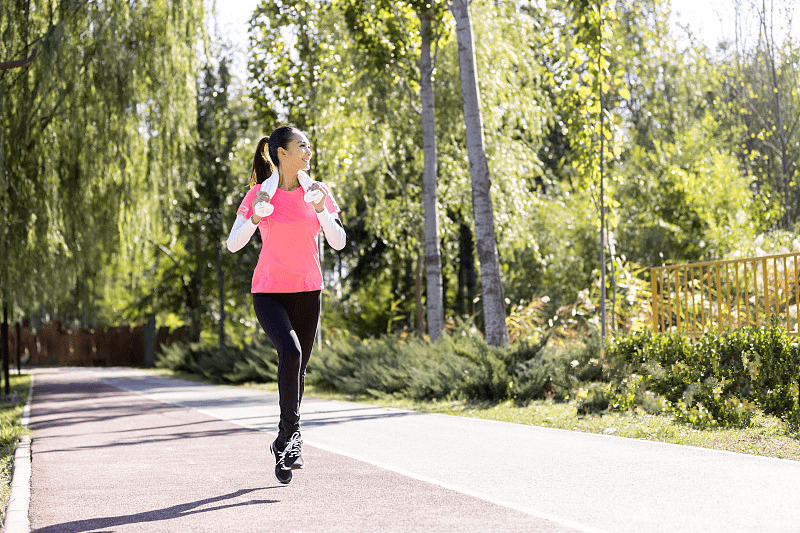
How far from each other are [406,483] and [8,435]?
5847 millimetres

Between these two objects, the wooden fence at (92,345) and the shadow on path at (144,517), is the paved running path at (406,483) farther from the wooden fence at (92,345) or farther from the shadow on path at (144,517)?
the wooden fence at (92,345)

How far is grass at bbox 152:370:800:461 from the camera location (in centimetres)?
791

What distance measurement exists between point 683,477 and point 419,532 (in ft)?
7.43

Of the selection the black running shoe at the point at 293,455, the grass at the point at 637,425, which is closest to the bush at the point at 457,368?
the grass at the point at 637,425

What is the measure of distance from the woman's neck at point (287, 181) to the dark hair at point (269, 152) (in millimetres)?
129

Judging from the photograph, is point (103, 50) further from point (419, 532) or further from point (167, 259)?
point (167, 259)

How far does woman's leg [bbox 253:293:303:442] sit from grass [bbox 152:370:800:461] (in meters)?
3.73

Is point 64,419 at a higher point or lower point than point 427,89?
lower

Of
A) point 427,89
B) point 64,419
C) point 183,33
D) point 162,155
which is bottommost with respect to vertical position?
point 64,419

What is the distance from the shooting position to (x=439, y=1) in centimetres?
1711

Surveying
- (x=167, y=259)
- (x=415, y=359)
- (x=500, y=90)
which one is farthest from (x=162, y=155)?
(x=167, y=259)

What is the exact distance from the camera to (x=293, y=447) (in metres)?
6.05

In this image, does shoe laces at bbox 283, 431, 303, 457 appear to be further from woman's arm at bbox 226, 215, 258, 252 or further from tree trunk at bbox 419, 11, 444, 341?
tree trunk at bbox 419, 11, 444, 341

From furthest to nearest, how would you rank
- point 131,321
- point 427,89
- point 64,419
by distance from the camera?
point 131,321 < point 427,89 < point 64,419
